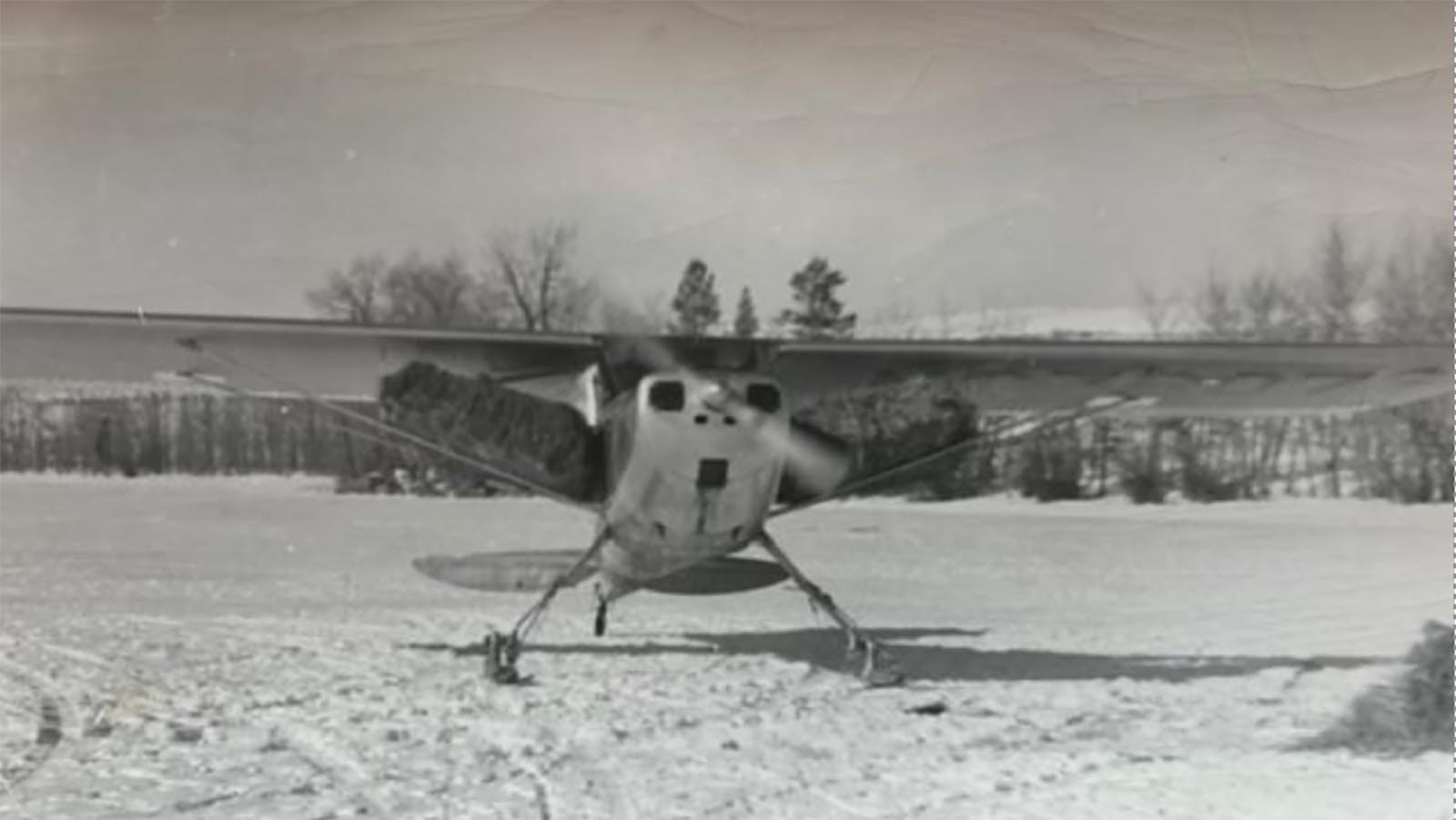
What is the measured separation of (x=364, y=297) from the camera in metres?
10.9

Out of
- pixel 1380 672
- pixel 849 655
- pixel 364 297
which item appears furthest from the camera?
pixel 364 297

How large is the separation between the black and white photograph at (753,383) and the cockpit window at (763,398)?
22 mm

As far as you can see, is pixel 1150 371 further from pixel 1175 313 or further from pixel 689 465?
pixel 1175 313

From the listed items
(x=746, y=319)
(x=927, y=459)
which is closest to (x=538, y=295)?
(x=746, y=319)

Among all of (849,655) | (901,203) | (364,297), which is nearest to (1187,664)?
A: (849,655)

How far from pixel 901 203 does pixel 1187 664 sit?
373 cm

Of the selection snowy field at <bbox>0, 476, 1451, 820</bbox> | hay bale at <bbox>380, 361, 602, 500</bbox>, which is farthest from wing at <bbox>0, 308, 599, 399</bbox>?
snowy field at <bbox>0, 476, 1451, 820</bbox>

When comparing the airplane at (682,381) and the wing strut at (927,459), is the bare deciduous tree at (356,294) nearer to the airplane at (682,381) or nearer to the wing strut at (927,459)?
the airplane at (682,381)

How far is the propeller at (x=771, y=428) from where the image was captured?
5.36 metres

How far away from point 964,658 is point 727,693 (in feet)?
6.49

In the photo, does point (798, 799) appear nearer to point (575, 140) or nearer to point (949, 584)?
point (575, 140)

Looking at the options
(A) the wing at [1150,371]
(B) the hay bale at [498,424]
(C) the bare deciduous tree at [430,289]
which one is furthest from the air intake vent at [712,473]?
(C) the bare deciduous tree at [430,289]

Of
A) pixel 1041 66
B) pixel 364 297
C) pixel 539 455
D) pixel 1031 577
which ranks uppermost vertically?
pixel 1041 66

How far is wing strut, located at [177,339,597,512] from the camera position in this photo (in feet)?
19.9
